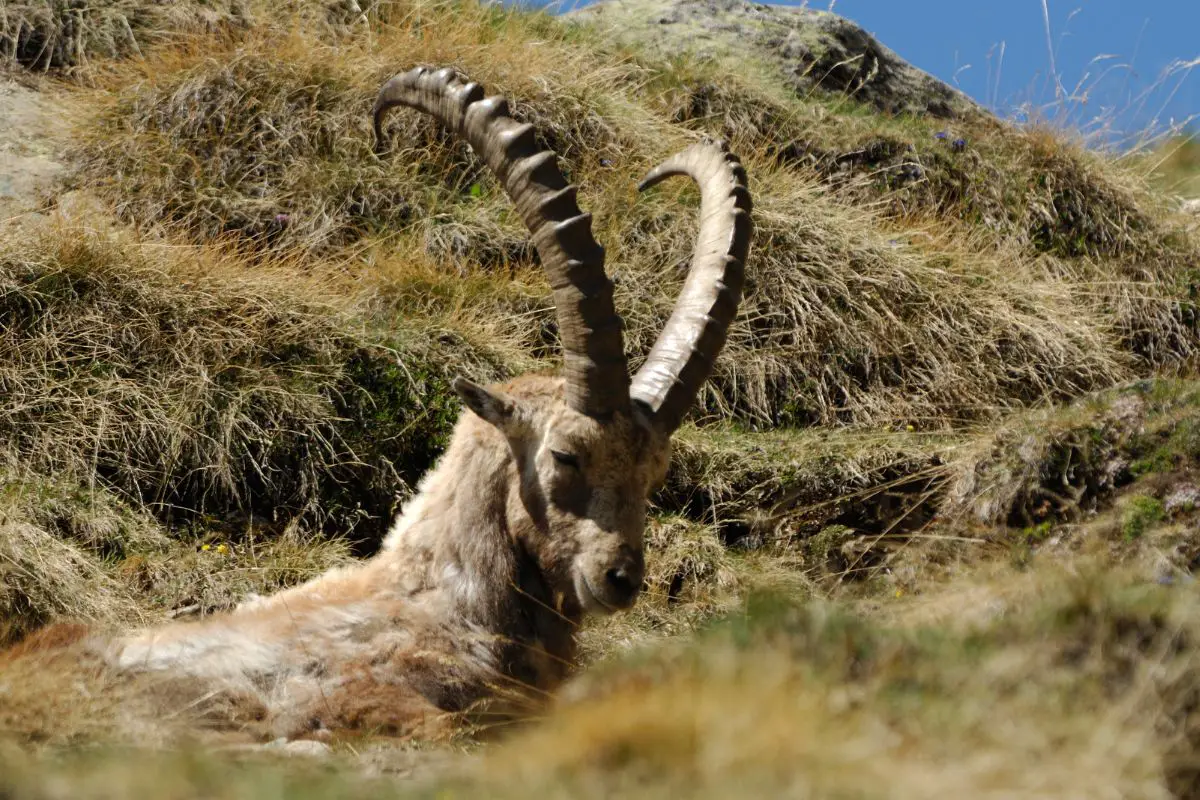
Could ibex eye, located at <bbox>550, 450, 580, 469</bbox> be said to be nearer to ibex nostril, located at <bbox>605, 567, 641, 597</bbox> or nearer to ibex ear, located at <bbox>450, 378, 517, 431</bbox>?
ibex ear, located at <bbox>450, 378, 517, 431</bbox>

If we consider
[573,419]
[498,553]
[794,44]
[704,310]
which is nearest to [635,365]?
[704,310]

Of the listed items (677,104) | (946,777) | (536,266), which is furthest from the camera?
(677,104)

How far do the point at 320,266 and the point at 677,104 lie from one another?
4948 mm

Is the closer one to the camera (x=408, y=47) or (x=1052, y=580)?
(x=1052, y=580)

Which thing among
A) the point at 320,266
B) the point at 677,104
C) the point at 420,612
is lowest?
the point at 420,612

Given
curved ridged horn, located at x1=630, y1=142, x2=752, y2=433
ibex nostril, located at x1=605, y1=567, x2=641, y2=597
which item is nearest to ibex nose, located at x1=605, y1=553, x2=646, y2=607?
ibex nostril, located at x1=605, y1=567, x2=641, y2=597

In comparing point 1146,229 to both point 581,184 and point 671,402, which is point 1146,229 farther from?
point 671,402

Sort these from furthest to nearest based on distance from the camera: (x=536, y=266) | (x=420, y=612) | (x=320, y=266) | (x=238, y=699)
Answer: (x=536, y=266)
(x=320, y=266)
(x=420, y=612)
(x=238, y=699)

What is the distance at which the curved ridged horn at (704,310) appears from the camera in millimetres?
6133

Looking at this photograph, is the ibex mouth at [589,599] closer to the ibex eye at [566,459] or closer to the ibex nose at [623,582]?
the ibex nose at [623,582]

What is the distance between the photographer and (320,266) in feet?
34.6

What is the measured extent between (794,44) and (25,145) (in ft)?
29.0

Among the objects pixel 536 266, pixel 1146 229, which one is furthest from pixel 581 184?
pixel 1146 229

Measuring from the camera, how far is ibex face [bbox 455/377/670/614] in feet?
18.3
